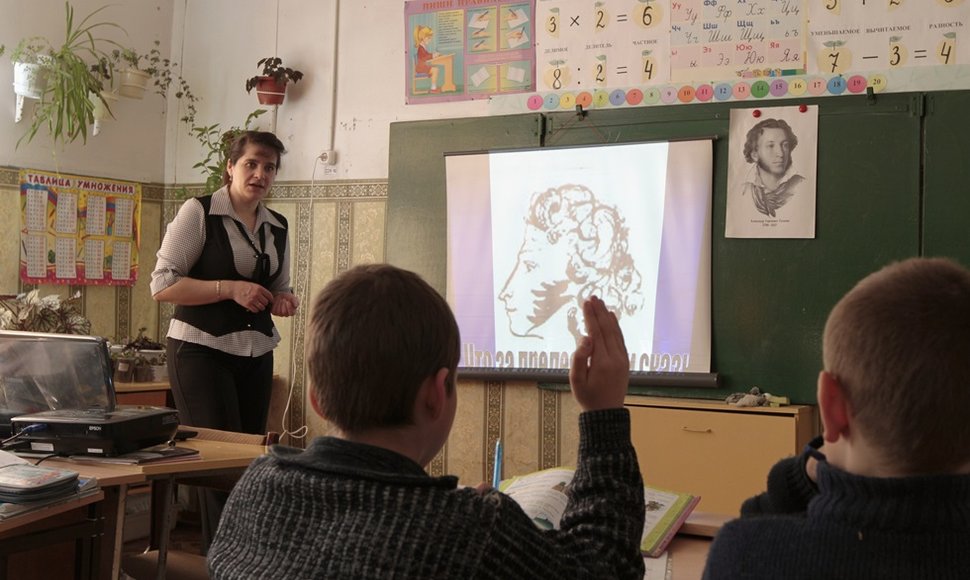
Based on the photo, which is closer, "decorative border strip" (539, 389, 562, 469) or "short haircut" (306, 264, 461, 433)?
"short haircut" (306, 264, 461, 433)

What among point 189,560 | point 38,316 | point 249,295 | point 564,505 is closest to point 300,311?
point 38,316

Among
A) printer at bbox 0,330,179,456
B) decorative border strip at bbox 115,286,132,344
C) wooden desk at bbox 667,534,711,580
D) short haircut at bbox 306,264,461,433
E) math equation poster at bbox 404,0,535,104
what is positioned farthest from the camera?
decorative border strip at bbox 115,286,132,344

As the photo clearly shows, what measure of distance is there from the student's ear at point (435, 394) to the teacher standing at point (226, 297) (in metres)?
2.48

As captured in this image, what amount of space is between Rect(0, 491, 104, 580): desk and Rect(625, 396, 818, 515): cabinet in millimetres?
2240

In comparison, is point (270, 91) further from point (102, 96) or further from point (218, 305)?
point (218, 305)

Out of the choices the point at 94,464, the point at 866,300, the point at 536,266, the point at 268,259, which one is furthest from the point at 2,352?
the point at 536,266

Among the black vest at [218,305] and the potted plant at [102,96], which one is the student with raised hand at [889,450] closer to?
the black vest at [218,305]

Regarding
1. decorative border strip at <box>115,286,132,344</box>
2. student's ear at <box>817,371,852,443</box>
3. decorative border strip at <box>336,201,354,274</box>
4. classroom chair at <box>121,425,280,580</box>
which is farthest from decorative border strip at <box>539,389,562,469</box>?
student's ear at <box>817,371,852,443</box>

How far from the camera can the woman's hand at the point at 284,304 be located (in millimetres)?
3678

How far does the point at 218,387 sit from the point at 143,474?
4.01ft

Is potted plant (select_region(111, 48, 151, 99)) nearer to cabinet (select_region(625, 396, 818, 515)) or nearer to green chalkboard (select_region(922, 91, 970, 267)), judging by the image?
cabinet (select_region(625, 396, 818, 515))

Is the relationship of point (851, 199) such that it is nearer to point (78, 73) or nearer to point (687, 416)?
point (687, 416)

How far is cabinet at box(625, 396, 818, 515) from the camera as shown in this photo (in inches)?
149

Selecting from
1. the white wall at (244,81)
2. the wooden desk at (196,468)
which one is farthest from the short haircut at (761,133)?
the wooden desk at (196,468)
